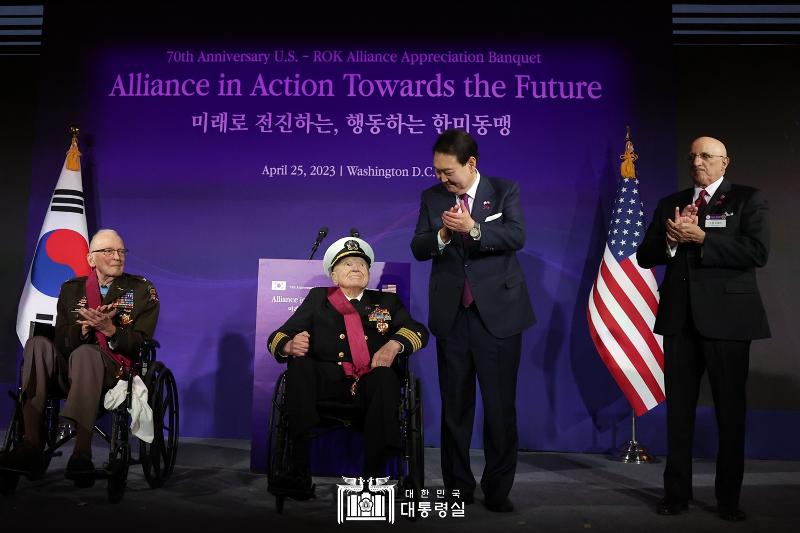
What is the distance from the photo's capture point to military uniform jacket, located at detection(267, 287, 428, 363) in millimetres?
3381

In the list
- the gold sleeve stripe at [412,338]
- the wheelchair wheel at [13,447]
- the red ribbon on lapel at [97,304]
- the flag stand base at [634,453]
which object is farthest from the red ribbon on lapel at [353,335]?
the flag stand base at [634,453]

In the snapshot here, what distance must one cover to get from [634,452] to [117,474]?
113 inches

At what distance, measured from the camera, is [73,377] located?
334 centimetres

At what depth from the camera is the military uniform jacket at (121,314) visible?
3.52 metres

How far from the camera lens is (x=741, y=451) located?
3084 millimetres

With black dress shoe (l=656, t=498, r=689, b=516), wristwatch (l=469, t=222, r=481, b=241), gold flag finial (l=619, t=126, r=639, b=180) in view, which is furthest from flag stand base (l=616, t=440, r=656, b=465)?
wristwatch (l=469, t=222, r=481, b=241)

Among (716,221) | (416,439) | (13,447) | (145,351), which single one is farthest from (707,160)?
(13,447)

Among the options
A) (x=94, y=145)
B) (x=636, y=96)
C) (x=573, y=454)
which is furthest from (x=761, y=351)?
(x=94, y=145)

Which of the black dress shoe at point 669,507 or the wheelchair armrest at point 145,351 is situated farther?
the wheelchair armrest at point 145,351

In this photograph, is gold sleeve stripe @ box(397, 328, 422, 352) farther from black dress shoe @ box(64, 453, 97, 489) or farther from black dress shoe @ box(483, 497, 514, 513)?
black dress shoe @ box(64, 453, 97, 489)

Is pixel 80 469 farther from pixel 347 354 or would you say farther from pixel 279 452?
pixel 347 354

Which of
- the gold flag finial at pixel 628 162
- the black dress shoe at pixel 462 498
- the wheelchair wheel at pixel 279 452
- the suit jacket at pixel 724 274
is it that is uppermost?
the gold flag finial at pixel 628 162

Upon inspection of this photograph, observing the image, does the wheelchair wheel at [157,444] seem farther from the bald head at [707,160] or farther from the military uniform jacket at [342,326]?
the bald head at [707,160]

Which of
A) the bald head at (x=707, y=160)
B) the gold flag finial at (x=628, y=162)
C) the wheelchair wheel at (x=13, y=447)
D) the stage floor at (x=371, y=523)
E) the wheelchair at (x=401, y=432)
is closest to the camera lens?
the stage floor at (x=371, y=523)
